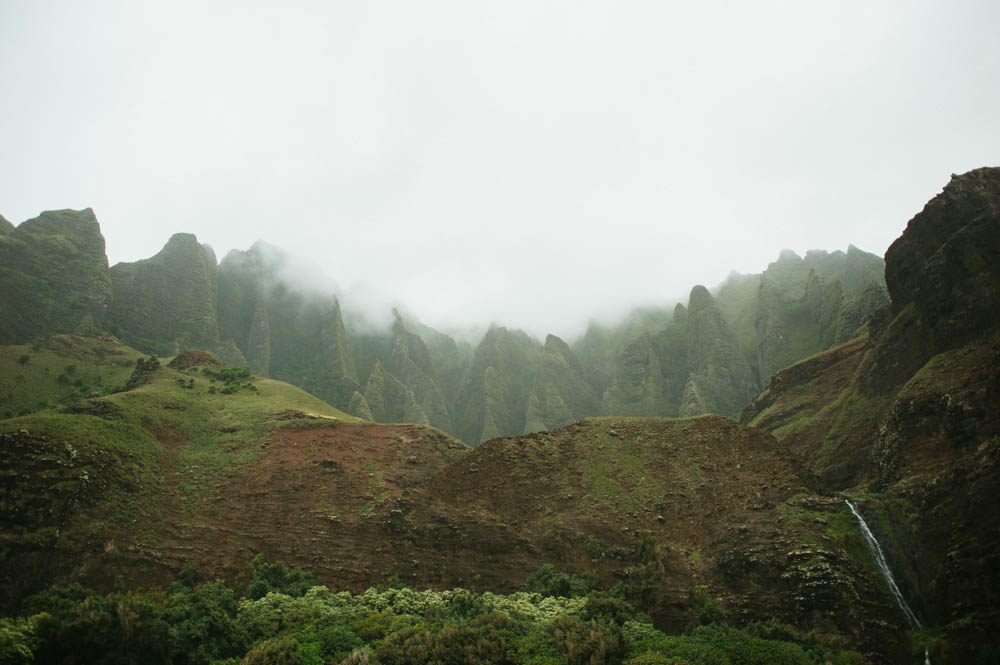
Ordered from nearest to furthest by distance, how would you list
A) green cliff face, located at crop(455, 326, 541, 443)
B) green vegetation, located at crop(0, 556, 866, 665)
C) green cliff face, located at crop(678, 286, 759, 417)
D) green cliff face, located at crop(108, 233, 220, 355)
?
Result: green vegetation, located at crop(0, 556, 866, 665)
green cliff face, located at crop(108, 233, 220, 355)
green cliff face, located at crop(678, 286, 759, 417)
green cliff face, located at crop(455, 326, 541, 443)

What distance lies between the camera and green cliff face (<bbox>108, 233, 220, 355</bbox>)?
8962cm

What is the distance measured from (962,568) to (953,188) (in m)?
35.0

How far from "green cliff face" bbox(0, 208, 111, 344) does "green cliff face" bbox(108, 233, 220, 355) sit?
5.43 meters

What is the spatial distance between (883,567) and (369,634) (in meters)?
26.2

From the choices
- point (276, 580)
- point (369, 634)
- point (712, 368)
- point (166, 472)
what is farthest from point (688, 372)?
point (369, 634)

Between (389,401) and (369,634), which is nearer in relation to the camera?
(369,634)

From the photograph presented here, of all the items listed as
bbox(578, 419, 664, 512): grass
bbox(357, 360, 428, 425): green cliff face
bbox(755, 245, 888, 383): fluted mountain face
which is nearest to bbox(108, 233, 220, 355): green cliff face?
bbox(357, 360, 428, 425): green cliff face

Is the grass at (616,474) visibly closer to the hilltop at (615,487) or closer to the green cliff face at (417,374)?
the hilltop at (615,487)

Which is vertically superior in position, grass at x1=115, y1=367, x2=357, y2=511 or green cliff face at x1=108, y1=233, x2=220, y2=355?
green cliff face at x1=108, y1=233, x2=220, y2=355

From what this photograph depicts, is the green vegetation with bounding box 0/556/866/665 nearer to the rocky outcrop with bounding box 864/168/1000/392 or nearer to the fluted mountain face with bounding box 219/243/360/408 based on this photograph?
the rocky outcrop with bounding box 864/168/1000/392

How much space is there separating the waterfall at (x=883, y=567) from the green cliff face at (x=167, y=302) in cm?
9584

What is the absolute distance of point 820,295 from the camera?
96250 millimetres

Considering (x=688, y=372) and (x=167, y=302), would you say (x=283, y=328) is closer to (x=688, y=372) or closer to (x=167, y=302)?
(x=167, y=302)

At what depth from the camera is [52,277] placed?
79812 mm
